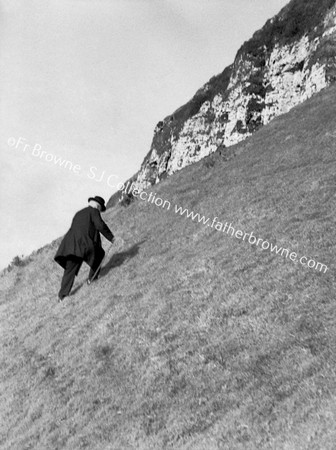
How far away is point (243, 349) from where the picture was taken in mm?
9328

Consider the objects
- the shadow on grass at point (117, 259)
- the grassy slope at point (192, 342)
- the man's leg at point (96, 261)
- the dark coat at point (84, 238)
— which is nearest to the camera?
the grassy slope at point (192, 342)

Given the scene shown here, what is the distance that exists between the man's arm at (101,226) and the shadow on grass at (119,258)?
1.89 meters

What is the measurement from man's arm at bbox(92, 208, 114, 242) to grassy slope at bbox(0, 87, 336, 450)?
1.50 m

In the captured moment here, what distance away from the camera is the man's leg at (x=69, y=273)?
645 inches

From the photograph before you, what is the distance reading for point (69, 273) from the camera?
1645cm

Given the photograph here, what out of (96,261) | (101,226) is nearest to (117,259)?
(96,261)

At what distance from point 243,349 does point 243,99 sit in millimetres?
53302

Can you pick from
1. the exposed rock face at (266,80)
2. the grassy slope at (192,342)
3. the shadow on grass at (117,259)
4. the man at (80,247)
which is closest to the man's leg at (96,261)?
the man at (80,247)

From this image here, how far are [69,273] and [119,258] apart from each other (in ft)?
9.89

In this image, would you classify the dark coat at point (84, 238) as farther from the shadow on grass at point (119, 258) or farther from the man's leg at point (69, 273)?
the shadow on grass at point (119, 258)

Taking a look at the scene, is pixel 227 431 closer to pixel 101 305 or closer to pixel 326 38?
pixel 101 305

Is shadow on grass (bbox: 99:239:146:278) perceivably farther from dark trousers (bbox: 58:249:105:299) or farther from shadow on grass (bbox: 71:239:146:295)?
dark trousers (bbox: 58:249:105:299)

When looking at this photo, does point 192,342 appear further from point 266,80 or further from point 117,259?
point 266,80

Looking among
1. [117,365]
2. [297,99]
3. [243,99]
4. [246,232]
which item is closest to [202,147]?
[243,99]
